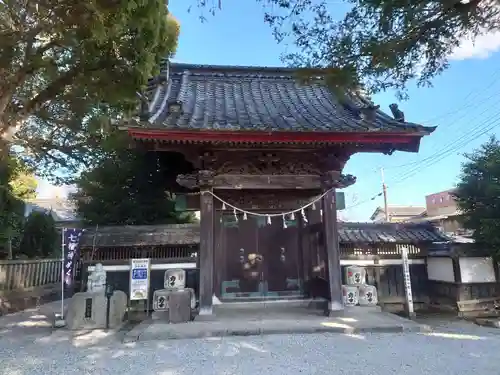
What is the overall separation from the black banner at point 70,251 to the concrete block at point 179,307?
2.48 metres

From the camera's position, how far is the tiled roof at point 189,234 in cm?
817

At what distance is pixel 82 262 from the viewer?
8102 millimetres

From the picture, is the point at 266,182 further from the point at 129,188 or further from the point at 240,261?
the point at 129,188

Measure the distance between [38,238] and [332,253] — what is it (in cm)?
1139

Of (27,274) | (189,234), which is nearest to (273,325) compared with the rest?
(189,234)

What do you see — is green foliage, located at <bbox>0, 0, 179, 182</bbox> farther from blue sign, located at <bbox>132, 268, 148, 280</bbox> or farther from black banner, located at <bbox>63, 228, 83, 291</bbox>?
blue sign, located at <bbox>132, 268, 148, 280</bbox>

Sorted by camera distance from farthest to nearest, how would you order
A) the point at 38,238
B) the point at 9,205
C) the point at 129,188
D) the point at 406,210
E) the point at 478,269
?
the point at 406,210 < the point at 38,238 < the point at 129,188 < the point at 9,205 < the point at 478,269

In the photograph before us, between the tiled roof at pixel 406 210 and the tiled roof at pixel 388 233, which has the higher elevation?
the tiled roof at pixel 406 210

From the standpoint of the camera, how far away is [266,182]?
7.51 m

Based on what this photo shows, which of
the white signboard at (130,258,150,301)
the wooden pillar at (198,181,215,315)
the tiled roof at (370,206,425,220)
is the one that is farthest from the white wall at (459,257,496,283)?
the tiled roof at (370,206,425,220)

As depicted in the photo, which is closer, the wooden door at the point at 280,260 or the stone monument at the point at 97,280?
the stone monument at the point at 97,280

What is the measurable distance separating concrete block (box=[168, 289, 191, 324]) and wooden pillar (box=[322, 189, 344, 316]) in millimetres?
2782

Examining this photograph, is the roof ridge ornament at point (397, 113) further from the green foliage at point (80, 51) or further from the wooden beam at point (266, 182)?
the green foliage at point (80, 51)

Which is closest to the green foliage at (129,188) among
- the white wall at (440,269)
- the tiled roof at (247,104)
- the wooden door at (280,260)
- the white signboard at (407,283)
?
the tiled roof at (247,104)
